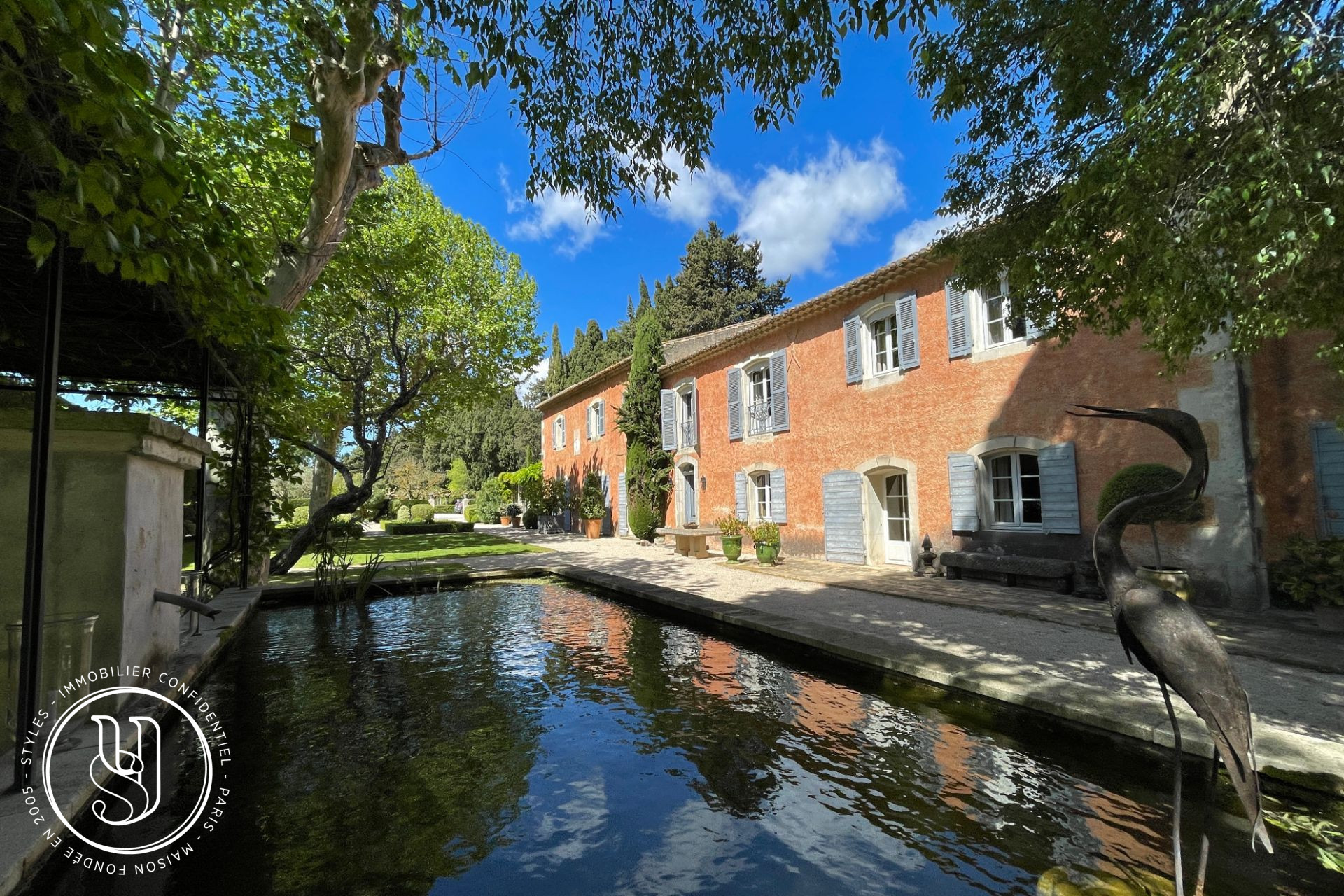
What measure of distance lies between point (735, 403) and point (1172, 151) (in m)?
12.1

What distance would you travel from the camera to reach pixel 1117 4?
3854 millimetres

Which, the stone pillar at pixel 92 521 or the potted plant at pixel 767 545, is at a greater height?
the stone pillar at pixel 92 521

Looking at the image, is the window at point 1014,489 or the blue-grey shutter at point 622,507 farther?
the blue-grey shutter at point 622,507

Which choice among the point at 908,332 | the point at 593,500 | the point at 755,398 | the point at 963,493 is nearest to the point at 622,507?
the point at 593,500

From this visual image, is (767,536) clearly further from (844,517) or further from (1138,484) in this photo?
(1138,484)

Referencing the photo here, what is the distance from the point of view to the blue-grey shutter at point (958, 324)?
32.2 feet

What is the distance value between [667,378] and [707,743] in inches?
604

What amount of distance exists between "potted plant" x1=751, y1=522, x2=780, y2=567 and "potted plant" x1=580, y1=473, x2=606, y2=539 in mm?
9048

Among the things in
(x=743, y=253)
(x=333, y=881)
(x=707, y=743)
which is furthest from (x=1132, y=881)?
(x=743, y=253)

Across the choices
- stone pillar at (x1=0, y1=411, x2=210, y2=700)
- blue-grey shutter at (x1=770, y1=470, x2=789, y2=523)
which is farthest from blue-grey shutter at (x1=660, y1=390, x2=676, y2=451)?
stone pillar at (x1=0, y1=411, x2=210, y2=700)

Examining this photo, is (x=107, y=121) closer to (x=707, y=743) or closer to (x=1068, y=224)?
(x=707, y=743)

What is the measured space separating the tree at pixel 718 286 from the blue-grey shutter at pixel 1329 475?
92.1 feet

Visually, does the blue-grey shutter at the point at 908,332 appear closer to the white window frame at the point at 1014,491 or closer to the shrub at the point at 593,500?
the white window frame at the point at 1014,491

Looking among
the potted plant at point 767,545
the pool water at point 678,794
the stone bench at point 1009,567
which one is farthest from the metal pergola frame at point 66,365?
the stone bench at point 1009,567
